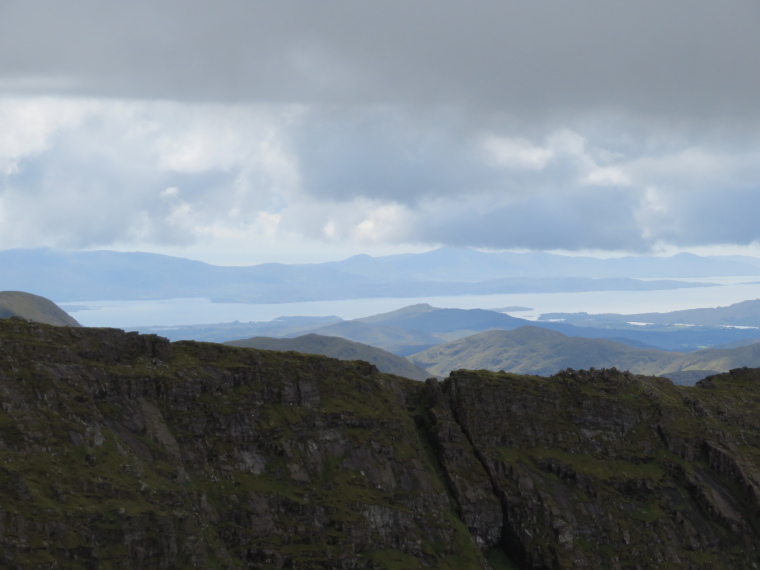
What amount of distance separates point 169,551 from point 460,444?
65017 mm

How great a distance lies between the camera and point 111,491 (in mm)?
110625

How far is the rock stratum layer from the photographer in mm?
111125

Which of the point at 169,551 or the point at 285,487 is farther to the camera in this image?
the point at 285,487

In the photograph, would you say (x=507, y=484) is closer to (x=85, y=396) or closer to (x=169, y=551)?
(x=169, y=551)

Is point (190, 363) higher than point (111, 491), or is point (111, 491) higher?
point (190, 363)

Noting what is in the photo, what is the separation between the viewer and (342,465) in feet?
466

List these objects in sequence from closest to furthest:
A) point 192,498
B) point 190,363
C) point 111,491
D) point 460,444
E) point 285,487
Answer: point 111,491 < point 192,498 < point 285,487 < point 190,363 < point 460,444

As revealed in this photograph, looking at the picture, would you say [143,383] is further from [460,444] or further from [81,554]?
[460,444]

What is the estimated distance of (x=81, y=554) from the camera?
10150cm

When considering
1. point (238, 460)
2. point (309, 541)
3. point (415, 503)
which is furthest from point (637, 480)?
point (238, 460)

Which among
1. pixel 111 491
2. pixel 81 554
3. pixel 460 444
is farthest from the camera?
pixel 460 444

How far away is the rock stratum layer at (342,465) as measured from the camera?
365 ft

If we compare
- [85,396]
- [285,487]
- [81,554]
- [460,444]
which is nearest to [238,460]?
[285,487]

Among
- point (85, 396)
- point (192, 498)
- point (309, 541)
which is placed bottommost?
point (309, 541)
